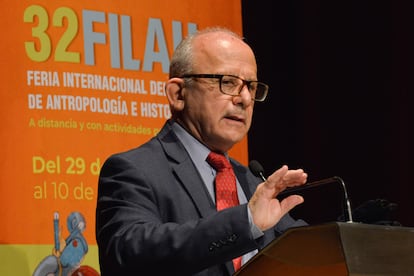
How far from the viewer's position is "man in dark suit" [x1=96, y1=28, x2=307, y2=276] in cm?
229

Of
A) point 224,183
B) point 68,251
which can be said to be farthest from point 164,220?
point 68,251

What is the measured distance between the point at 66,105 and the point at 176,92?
0.66m

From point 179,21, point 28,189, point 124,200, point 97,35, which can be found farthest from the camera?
point 179,21

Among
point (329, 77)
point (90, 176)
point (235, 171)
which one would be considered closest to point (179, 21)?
point (90, 176)

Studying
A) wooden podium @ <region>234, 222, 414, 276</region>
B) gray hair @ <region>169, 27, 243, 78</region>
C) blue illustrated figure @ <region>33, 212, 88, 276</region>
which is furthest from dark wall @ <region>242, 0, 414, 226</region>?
wooden podium @ <region>234, 222, 414, 276</region>

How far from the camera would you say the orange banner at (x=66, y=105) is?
3.34m

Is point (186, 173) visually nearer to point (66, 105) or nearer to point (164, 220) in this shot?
point (164, 220)

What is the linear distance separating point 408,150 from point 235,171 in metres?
2.10

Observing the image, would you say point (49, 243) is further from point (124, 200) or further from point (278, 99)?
point (278, 99)

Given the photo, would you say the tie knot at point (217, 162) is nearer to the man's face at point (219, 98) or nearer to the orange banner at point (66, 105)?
the man's face at point (219, 98)

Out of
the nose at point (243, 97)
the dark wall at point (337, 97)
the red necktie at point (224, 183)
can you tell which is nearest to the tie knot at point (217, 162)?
the red necktie at point (224, 183)

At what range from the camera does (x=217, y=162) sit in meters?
2.86

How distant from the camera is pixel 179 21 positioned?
382 centimetres

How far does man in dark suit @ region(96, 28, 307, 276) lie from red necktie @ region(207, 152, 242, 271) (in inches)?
0.8
